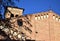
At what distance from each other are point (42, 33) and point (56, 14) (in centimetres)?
278

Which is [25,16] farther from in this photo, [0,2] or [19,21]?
[0,2]

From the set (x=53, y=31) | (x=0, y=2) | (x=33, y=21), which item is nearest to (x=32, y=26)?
(x=33, y=21)

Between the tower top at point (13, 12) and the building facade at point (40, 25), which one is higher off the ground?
the tower top at point (13, 12)

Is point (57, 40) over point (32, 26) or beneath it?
beneath

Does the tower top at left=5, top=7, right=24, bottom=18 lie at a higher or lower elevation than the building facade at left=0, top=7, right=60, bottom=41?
higher

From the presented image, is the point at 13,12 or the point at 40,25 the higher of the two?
the point at 13,12

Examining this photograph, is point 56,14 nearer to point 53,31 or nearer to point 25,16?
point 53,31

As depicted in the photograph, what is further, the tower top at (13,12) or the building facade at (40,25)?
the tower top at (13,12)

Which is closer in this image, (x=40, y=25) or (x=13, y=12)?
(x=40, y=25)

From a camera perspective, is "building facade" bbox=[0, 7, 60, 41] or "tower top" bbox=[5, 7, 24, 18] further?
"tower top" bbox=[5, 7, 24, 18]

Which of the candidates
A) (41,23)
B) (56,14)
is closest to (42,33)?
(41,23)

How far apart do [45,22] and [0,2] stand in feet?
42.6

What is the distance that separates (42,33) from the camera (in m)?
23.1

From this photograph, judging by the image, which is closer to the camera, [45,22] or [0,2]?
[0,2]
